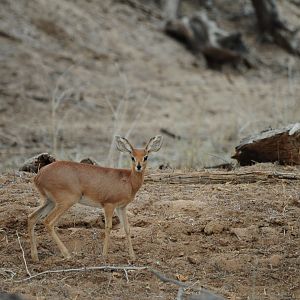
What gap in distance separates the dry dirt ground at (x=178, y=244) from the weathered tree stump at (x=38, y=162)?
0.43 meters

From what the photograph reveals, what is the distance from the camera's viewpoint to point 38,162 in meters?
8.73

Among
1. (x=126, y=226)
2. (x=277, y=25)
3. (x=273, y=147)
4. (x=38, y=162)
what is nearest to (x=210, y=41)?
(x=277, y=25)

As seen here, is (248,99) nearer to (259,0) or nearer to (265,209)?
(259,0)

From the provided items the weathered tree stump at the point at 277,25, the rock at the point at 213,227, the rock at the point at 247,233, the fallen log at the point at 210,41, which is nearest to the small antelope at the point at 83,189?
the rock at the point at 213,227

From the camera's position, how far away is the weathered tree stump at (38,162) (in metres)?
8.66

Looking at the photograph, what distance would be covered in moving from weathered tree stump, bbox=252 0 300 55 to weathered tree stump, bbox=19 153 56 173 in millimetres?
13955

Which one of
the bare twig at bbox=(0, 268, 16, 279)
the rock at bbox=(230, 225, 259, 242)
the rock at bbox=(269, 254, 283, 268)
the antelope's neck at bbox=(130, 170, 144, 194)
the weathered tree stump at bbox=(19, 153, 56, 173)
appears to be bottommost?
the weathered tree stump at bbox=(19, 153, 56, 173)

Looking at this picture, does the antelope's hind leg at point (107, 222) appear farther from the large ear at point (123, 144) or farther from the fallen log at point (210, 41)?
the fallen log at point (210, 41)

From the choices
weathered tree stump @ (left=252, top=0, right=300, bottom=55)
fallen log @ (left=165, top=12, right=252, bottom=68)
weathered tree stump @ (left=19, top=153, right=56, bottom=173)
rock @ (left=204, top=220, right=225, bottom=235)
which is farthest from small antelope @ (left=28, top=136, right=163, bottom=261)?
weathered tree stump @ (left=252, top=0, right=300, bottom=55)

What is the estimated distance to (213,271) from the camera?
21.1 feet

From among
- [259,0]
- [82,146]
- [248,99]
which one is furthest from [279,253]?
[259,0]

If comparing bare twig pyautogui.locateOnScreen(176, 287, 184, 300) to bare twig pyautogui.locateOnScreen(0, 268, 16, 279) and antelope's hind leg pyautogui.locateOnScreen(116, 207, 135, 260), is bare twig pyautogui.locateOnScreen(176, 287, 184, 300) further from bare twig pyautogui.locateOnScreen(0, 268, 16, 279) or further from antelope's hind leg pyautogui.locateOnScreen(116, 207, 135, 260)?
bare twig pyautogui.locateOnScreen(0, 268, 16, 279)

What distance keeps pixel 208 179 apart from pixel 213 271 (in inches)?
85.5

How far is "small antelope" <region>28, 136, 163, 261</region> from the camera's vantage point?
21.1 ft
